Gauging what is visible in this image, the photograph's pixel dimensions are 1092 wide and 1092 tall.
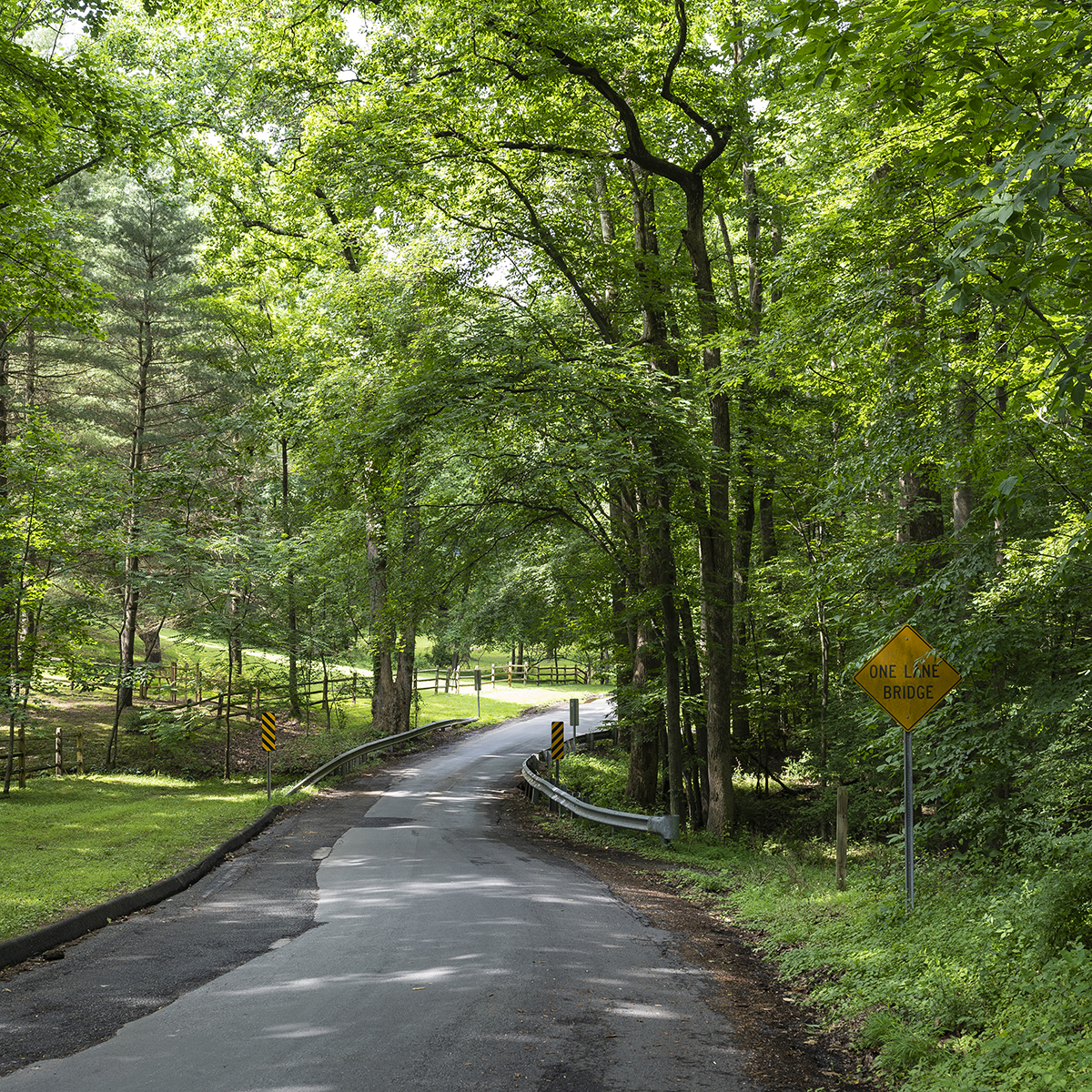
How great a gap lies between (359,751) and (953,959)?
18531 millimetres

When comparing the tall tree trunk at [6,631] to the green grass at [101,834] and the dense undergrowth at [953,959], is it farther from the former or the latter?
the dense undergrowth at [953,959]

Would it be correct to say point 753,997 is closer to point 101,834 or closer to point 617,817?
point 617,817

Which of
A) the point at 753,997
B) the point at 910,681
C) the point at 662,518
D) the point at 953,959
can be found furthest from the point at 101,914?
the point at 662,518

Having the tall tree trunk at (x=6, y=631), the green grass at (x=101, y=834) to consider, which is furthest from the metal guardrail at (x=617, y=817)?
the tall tree trunk at (x=6, y=631)

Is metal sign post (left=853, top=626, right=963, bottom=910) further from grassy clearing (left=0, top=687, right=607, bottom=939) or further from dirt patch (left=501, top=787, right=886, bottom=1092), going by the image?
grassy clearing (left=0, top=687, right=607, bottom=939)

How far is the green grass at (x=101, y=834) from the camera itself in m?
8.76

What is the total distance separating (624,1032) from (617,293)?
42.3 ft

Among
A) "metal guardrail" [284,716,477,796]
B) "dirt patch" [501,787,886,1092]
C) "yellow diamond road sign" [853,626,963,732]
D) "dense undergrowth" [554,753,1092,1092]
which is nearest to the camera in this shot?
"dense undergrowth" [554,753,1092,1092]

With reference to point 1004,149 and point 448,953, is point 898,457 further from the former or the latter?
point 448,953

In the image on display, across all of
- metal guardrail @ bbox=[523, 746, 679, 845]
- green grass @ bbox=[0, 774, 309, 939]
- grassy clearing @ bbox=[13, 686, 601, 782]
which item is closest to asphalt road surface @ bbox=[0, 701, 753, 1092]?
green grass @ bbox=[0, 774, 309, 939]

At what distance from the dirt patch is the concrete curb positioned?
Answer: 5005 mm

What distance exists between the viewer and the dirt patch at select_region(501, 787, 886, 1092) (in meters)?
5.14

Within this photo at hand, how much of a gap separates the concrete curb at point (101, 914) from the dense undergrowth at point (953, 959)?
6084mm

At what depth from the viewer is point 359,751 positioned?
2280cm
